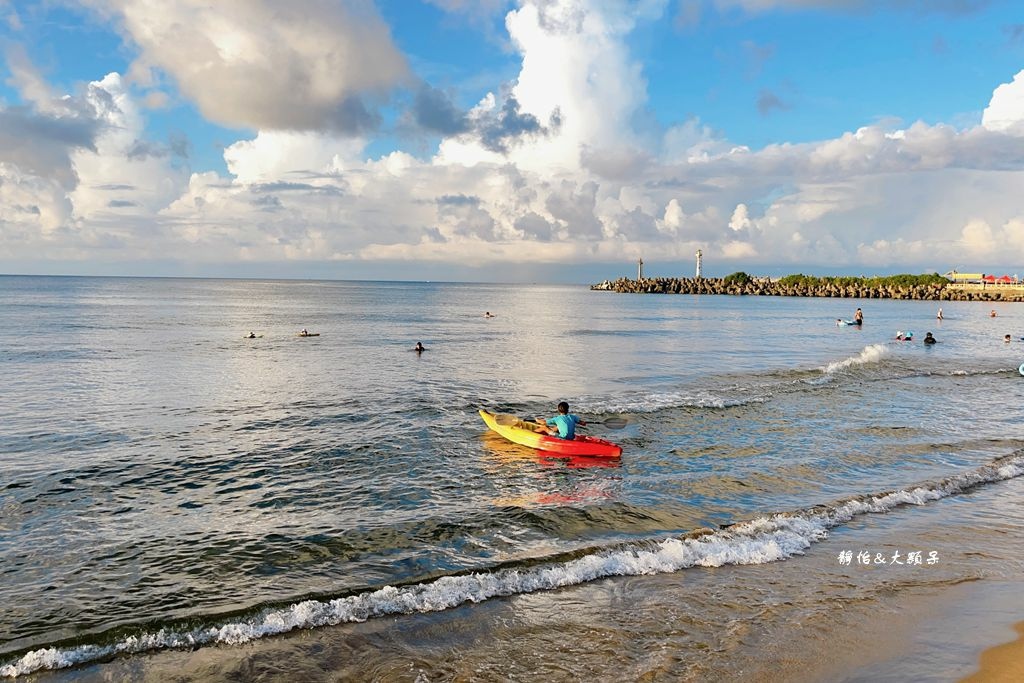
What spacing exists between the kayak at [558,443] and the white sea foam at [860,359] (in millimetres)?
25090

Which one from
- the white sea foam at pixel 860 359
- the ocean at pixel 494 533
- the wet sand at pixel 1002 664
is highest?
the white sea foam at pixel 860 359

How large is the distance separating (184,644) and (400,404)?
63.6 feet

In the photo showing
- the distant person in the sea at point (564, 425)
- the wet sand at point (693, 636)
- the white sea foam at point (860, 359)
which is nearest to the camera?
the wet sand at point (693, 636)

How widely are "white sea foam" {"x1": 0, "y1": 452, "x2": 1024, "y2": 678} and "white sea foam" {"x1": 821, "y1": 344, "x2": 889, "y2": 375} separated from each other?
27.1 m

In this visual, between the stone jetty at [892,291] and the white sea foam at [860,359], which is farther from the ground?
the stone jetty at [892,291]

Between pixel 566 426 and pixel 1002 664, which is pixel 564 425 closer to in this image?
pixel 566 426

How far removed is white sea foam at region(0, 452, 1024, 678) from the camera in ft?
32.2

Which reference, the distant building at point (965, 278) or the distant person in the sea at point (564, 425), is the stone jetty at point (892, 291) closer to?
the distant building at point (965, 278)

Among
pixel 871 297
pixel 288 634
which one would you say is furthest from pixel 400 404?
pixel 871 297

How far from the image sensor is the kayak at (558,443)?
20.4 meters

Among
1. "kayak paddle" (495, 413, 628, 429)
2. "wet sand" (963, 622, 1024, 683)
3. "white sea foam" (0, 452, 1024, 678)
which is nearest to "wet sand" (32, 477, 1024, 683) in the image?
"wet sand" (963, 622, 1024, 683)

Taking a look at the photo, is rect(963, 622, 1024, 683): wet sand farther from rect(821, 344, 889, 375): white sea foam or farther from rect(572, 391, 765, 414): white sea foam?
rect(821, 344, 889, 375): white sea foam

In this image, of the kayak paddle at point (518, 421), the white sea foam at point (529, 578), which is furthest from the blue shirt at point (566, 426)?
the white sea foam at point (529, 578)

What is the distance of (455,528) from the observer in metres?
14.5
